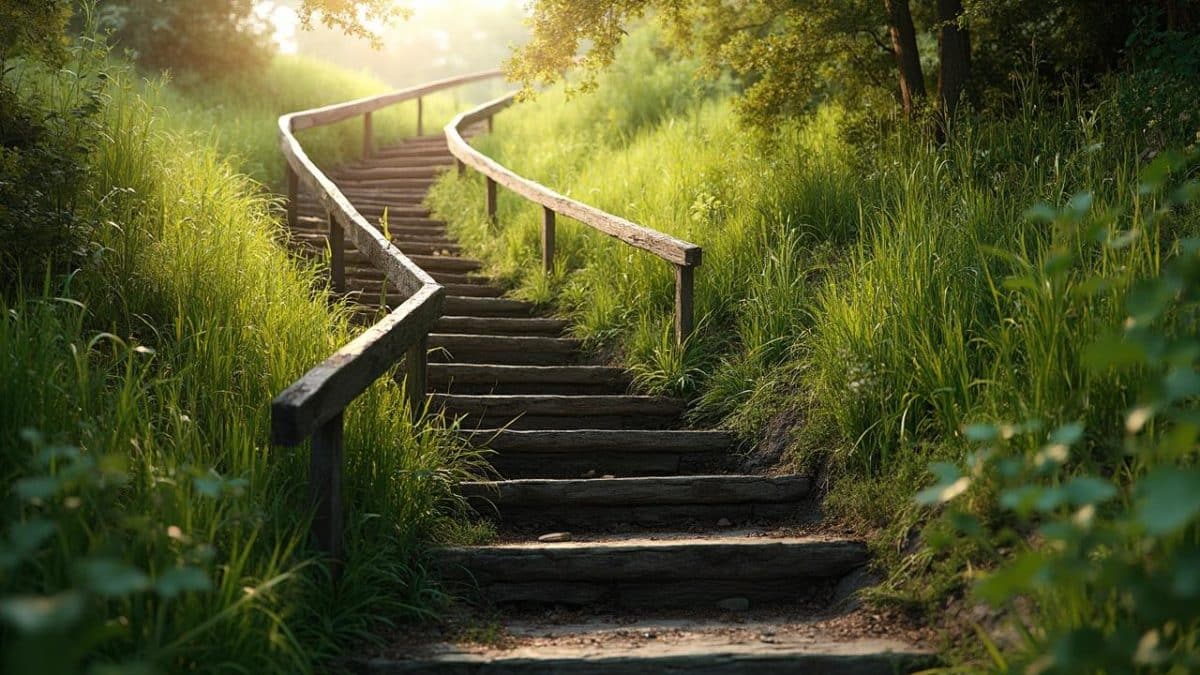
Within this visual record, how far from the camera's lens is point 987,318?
443 centimetres

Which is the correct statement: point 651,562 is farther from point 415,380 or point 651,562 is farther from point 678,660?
point 415,380

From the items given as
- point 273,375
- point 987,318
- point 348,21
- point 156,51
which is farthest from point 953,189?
point 156,51

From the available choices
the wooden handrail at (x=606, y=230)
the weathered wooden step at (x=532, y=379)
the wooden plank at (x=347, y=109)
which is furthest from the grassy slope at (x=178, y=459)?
the wooden plank at (x=347, y=109)

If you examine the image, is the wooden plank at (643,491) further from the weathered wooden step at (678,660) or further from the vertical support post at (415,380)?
the weathered wooden step at (678,660)

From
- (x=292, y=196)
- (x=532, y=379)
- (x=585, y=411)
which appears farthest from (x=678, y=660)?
(x=292, y=196)

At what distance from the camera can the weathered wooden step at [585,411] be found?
5961mm

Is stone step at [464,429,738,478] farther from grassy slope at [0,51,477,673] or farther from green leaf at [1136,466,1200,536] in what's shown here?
green leaf at [1136,466,1200,536]

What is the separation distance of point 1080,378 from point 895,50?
4.39 meters

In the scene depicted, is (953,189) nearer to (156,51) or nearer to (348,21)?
(348,21)

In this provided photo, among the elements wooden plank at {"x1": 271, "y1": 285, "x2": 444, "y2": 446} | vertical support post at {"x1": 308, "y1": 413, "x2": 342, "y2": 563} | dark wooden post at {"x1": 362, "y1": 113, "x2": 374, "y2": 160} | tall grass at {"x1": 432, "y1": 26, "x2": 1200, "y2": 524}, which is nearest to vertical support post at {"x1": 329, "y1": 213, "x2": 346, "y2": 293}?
tall grass at {"x1": 432, "y1": 26, "x2": 1200, "y2": 524}

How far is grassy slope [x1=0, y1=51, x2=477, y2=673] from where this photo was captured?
2732 millimetres

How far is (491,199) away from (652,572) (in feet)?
20.9

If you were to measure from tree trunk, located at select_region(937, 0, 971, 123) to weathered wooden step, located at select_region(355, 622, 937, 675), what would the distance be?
14.1ft

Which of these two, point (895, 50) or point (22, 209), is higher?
point (895, 50)
